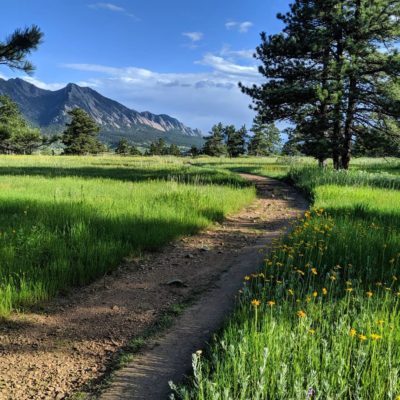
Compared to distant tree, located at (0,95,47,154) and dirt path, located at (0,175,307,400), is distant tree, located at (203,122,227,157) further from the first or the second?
dirt path, located at (0,175,307,400)

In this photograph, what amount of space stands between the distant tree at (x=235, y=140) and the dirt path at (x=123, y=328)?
3215 inches

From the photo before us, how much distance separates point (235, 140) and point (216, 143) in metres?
4.58

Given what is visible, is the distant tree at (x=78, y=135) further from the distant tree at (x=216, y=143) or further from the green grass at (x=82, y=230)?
the green grass at (x=82, y=230)

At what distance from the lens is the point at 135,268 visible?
618 centimetres

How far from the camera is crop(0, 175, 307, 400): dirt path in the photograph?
10.2ft

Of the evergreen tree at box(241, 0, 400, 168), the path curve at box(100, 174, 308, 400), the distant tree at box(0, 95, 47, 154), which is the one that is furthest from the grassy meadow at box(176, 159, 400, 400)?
the distant tree at box(0, 95, 47, 154)

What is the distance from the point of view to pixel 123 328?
410cm

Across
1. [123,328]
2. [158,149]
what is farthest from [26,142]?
[123,328]

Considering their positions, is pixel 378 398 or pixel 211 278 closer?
pixel 378 398

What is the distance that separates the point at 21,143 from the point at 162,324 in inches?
3082

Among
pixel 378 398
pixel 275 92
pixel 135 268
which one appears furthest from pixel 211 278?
pixel 275 92

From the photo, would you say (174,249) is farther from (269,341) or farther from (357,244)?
(269,341)

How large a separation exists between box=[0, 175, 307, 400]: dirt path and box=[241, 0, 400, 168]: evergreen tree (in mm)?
13754

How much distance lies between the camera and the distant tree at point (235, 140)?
86.9 m
